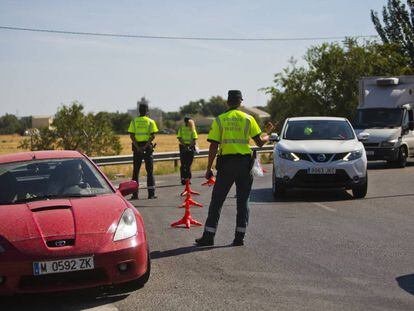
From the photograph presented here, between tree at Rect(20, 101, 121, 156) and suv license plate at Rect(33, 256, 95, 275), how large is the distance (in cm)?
4390

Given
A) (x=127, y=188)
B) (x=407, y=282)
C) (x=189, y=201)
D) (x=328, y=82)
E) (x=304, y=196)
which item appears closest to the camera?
(x=407, y=282)

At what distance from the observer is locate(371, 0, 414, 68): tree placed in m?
41.1

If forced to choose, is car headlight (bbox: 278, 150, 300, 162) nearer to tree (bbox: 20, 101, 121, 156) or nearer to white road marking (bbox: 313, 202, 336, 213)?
white road marking (bbox: 313, 202, 336, 213)

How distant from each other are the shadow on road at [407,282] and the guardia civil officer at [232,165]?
90.8 inches

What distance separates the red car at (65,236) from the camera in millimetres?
5426

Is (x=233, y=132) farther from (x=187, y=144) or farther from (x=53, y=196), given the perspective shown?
(x=187, y=144)

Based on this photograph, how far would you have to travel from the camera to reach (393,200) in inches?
506

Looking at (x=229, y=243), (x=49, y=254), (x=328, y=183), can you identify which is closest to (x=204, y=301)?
(x=49, y=254)

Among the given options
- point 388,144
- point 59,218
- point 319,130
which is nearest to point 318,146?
point 319,130

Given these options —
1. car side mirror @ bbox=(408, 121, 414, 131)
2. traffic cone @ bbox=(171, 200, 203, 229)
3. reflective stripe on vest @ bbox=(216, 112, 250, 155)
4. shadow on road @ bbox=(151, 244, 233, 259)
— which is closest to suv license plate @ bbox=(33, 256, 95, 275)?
shadow on road @ bbox=(151, 244, 233, 259)

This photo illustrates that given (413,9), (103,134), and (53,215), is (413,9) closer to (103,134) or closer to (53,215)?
(103,134)

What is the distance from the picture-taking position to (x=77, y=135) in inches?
1961

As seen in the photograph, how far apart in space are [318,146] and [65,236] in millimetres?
8051

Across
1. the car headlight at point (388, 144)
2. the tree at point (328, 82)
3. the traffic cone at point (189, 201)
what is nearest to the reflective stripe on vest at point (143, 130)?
the traffic cone at point (189, 201)
